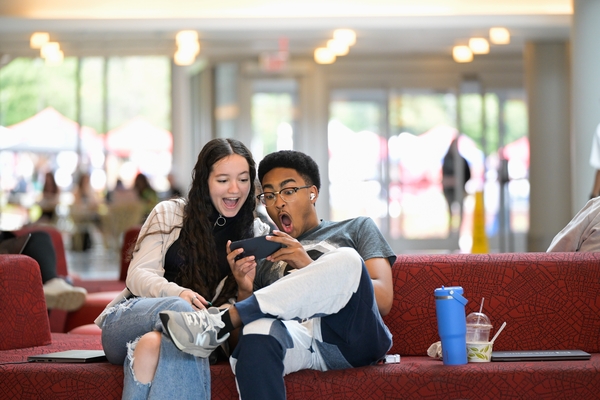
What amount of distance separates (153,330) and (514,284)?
1.32 metres

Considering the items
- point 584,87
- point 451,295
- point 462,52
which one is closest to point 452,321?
point 451,295

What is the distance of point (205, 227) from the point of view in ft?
9.05

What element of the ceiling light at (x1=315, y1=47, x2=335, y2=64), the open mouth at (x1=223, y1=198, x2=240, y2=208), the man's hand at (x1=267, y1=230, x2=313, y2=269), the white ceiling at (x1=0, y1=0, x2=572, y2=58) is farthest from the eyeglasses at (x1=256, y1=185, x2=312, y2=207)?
the ceiling light at (x1=315, y1=47, x2=335, y2=64)

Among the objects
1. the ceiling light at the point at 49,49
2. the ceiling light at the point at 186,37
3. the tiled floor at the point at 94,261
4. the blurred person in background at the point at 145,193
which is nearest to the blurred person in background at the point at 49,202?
the tiled floor at the point at 94,261

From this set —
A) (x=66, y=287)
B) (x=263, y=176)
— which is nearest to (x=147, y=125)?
(x=66, y=287)

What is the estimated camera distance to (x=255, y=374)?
7.43 ft

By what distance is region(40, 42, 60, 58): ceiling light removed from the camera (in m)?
9.01

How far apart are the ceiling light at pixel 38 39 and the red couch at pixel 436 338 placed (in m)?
6.03

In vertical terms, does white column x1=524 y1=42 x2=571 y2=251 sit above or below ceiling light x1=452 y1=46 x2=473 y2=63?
below

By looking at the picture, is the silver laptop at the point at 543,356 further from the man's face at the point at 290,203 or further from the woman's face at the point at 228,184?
the woman's face at the point at 228,184

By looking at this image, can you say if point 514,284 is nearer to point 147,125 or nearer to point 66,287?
point 66,287

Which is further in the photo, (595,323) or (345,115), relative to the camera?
(345,115)

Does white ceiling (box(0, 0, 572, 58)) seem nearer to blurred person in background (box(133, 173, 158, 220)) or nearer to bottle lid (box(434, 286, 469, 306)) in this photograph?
blurred person in background (box(133, 173, 158, 220))

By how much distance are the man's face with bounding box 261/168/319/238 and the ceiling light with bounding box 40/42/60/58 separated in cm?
684
